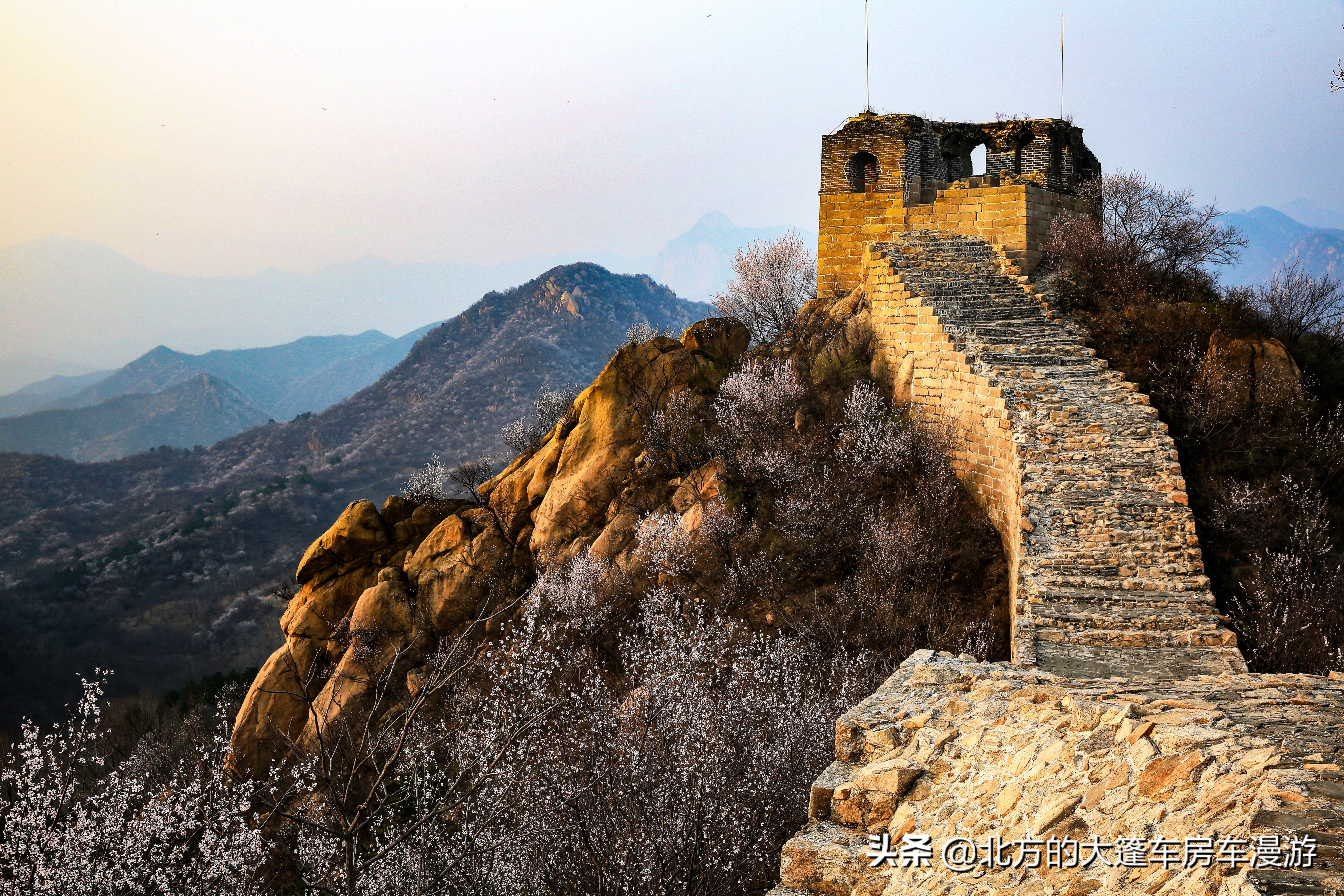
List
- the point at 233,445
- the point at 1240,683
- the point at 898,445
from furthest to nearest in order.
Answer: the point at 233,445 → the point at 898,445 → the point at 1240,683

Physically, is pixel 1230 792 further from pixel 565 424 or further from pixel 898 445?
pixel 565 424

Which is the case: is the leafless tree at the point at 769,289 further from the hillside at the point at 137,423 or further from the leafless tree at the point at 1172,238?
the hillside at the point at 137,423

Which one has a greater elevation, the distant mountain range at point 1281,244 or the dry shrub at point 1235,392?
the distant mountain range at point 1281,244

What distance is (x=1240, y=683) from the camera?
19.5 feet

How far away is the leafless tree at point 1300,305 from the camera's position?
14336 mm

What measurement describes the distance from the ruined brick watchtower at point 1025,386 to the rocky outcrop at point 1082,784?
180 cm

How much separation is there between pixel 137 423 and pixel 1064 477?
112 m

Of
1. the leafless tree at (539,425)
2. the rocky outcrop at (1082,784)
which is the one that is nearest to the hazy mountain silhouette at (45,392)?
the leafless tree at (539,425)

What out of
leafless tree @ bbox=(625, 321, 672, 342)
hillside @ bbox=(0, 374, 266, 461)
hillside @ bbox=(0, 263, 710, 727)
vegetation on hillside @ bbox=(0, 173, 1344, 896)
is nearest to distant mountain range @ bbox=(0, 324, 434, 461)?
hillside @ bbox=(0, 374, 266, 461)

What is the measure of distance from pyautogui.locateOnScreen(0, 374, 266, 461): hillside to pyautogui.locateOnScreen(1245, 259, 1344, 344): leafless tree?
342 feet

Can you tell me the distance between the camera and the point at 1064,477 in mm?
9883

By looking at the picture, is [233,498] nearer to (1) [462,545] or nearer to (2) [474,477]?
(2) [474,477]

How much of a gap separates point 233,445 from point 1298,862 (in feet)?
270

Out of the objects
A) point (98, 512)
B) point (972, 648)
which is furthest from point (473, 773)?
point (98, 512)
